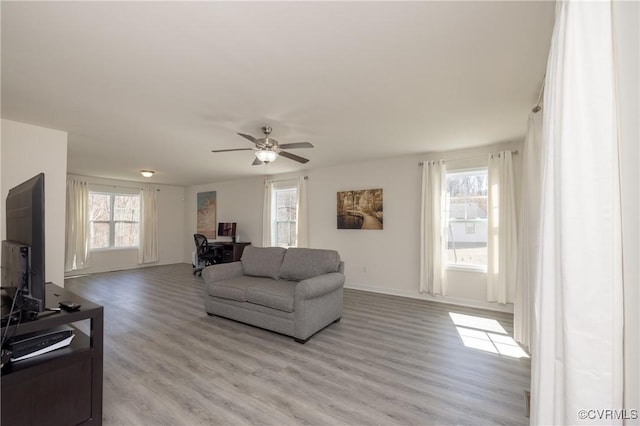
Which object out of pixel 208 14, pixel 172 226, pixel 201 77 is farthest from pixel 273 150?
pixel 172 226

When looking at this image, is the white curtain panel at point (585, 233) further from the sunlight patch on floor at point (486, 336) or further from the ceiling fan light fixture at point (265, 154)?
the ceiling fan light fixture at point (265, 154)

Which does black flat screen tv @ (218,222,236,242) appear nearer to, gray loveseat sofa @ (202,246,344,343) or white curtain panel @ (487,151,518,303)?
gray loveseat sofa @ (202,246,344,343)

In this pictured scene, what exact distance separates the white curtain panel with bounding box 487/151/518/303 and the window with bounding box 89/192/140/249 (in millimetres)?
8521

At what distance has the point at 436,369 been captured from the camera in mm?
2410

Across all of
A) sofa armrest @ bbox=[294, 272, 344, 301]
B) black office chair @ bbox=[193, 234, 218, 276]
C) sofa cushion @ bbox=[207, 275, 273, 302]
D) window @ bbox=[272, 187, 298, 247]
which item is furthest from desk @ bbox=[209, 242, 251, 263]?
sofa armrest @ bbox=[294, 272, 344, 301]

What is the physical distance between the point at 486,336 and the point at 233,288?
303 cm

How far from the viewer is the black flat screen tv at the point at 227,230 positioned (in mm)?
7441

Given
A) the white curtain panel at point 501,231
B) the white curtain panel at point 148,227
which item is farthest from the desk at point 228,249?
the white curtain panel at point 501,231

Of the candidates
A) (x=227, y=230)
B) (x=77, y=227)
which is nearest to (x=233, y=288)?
(x=227, y=230)

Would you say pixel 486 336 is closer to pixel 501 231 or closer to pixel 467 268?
pixel 467 268

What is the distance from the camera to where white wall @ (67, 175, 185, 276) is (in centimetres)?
695

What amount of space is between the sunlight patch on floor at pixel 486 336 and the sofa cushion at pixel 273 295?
1.96m

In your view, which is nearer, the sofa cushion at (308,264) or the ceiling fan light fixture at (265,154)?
the ceiling fan light fixture at (265,154)

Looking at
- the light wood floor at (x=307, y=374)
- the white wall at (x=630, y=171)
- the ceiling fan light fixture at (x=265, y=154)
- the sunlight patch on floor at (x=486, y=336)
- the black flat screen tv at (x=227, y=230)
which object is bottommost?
the sunlight patch on floor at (x=486, y=336)
